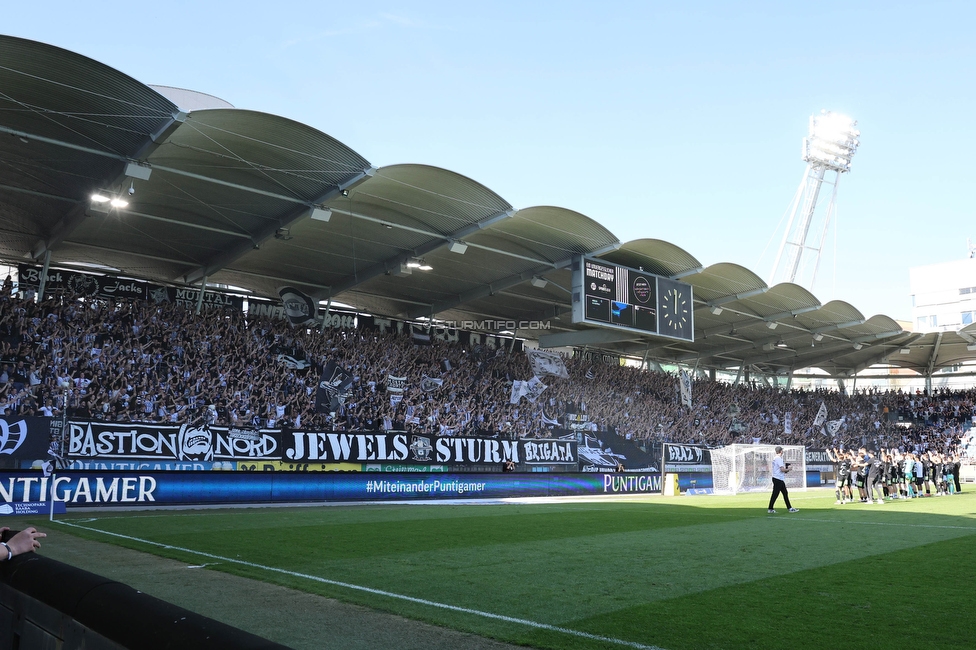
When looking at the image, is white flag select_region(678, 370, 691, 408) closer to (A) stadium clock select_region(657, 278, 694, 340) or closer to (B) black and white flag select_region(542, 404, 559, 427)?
(B) black and white flag select_region(542, 404, 559, 427)

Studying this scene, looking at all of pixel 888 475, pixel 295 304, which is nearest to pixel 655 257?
pixel 888 475

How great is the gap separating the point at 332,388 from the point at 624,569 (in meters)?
21.4

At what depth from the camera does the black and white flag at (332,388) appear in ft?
95.4

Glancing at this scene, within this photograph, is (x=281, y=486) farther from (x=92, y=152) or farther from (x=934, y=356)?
(x=934, y=356)

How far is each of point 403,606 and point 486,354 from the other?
30.3 m

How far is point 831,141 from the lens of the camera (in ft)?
200

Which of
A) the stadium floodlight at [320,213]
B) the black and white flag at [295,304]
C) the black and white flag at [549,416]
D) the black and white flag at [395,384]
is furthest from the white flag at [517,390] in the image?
the stadium floodlight at [320,213]

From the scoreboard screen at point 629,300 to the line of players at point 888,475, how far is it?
8084 millimetres

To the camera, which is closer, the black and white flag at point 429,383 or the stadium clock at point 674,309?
the stadium clock at point 674,309

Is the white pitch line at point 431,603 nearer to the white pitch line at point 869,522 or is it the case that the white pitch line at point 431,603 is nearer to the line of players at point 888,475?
the white pitch line at point 869,522

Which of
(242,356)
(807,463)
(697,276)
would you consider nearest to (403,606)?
(242,356)

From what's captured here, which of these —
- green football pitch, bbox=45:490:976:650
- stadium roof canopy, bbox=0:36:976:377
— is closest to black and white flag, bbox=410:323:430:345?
stadium roof canopy, bbox=0:36:976:377

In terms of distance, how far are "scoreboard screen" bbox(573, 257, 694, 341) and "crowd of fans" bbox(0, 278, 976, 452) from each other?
7653 millimetres

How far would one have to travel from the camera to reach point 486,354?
123 ft
